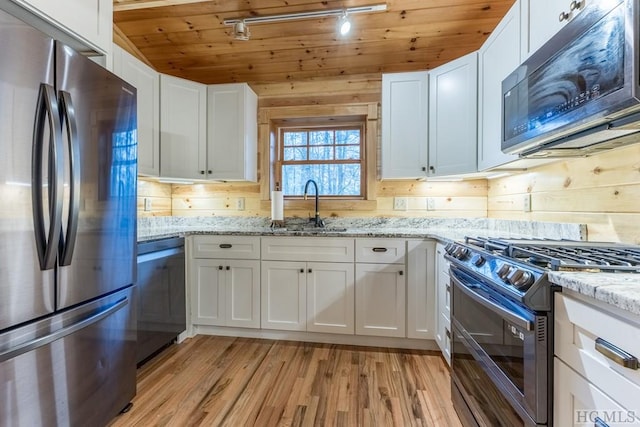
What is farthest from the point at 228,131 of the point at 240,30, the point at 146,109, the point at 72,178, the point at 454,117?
the point at 454,117

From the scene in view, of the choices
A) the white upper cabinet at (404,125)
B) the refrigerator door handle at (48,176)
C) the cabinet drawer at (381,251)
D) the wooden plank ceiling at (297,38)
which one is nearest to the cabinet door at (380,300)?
the cabinet drawer at (381,251)

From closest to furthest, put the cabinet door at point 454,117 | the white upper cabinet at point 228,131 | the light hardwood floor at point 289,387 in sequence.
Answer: the light hardwood floor at point 289,387
the cabinet door at point 454,117
the white upper cabinet at point 228,131

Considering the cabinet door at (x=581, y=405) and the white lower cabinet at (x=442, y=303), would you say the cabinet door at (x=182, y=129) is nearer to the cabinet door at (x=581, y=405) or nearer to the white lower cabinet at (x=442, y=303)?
the white lower cabinet at (x=442, y=303)

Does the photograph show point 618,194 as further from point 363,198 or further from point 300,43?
point 300,43

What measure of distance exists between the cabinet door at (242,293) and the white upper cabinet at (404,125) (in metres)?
1.43

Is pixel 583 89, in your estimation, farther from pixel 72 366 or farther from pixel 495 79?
pixel 72 366

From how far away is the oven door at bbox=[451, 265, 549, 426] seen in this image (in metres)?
0.89

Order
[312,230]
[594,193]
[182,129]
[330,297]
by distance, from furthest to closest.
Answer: [182,129] < [312,230] < [330,297] < [594,193]

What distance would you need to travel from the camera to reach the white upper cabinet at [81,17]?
1300mm

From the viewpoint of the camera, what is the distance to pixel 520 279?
94cm

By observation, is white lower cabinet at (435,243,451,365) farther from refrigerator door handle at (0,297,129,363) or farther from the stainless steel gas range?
refrigerator door handle at (0,297,129,363)

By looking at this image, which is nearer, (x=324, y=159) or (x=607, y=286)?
(x=607, y=286)

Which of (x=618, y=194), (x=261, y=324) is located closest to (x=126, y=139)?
(x=261, y=324)

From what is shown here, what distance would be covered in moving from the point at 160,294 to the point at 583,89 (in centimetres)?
254
